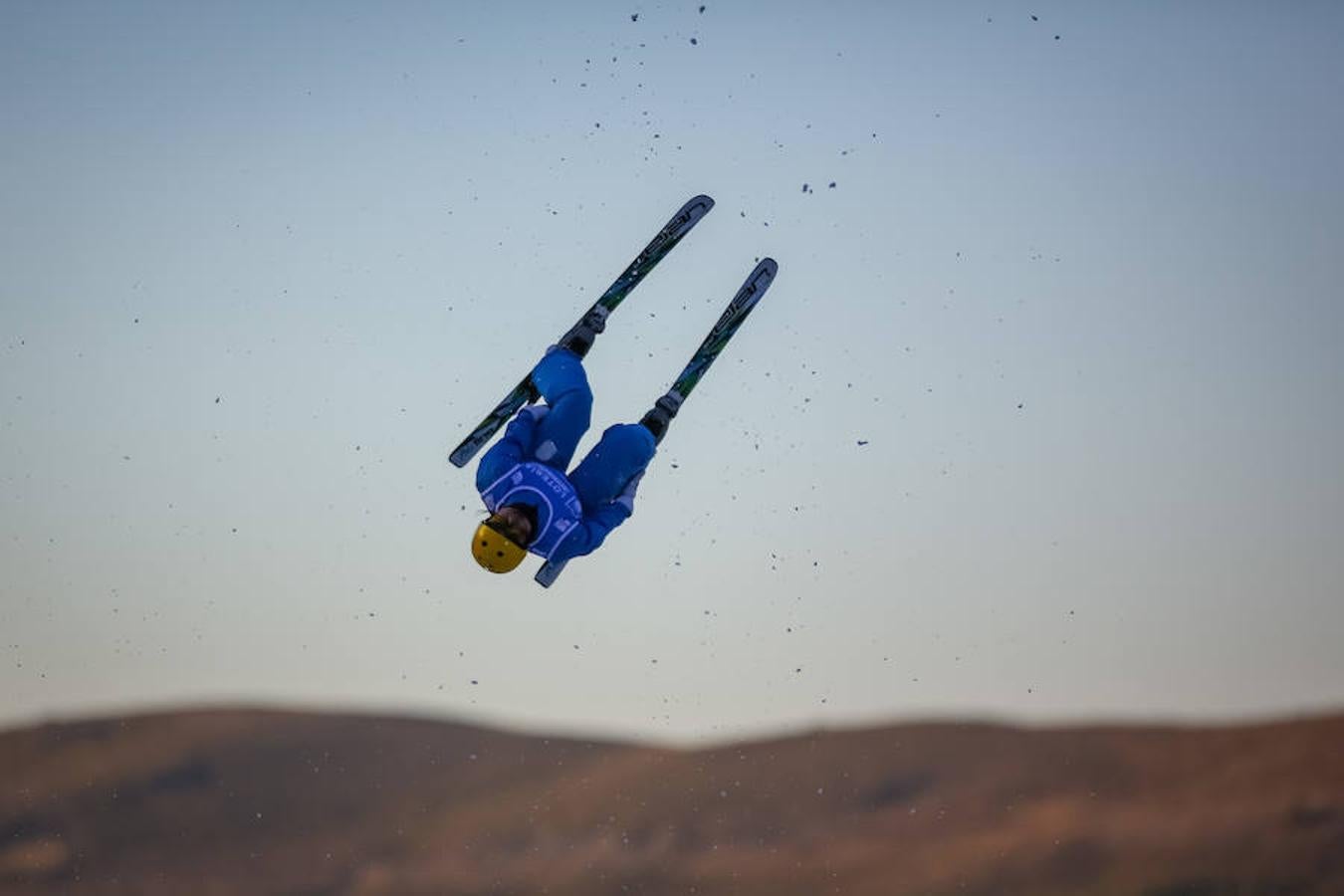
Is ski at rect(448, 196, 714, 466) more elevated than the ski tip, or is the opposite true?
the ski tip

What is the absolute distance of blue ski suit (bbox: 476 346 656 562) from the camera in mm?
16766

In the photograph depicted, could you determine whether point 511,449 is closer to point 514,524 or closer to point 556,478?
point 556,478

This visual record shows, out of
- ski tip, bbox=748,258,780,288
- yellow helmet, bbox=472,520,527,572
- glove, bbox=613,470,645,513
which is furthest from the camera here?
ski tip, bbox=748,258,780,288

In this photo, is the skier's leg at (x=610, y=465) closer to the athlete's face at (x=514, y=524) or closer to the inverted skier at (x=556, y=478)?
the inverted skier at (x=556, y=478)

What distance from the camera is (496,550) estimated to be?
1639 cm

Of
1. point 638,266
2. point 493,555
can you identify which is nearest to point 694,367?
point 638,266

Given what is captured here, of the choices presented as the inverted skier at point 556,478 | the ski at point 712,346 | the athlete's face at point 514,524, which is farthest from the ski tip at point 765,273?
the athlete's face at point 514,524

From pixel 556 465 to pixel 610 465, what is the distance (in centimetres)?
47

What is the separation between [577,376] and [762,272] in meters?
3.37

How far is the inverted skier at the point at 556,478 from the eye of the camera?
16516 mm

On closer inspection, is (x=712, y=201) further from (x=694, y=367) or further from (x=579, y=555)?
(x=579, y=555)

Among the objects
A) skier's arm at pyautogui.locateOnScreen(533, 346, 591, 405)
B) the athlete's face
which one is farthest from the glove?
the athlete's face

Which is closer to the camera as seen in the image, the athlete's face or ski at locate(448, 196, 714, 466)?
the athlete's face

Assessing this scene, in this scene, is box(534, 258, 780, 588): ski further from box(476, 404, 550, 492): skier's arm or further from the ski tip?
box(476, 404, 550, 492): skier's arm
